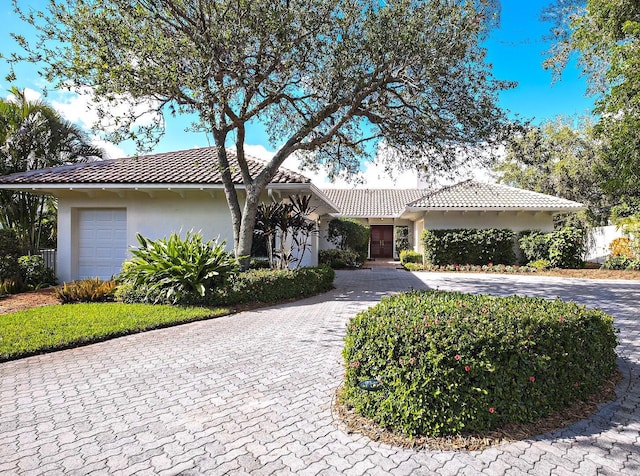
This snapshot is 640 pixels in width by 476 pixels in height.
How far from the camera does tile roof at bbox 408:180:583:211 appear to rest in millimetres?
17359

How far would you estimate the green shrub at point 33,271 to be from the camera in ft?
35.0

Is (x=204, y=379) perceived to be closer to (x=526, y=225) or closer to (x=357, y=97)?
(x=357, y=97)

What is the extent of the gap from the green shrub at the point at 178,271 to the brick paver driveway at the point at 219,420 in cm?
236

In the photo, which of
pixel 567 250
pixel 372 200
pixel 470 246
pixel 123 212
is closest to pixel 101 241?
pixel 123 212

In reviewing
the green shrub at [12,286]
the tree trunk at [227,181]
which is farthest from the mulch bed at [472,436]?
the green shrub at [12,286]

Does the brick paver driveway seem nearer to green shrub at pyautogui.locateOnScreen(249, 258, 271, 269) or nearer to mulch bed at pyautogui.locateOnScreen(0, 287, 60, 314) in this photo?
mulch bed at pyautogui.locateOnScreen(0, 287, 60, 314)

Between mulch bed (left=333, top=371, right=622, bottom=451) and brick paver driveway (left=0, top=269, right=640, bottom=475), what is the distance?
8 cm

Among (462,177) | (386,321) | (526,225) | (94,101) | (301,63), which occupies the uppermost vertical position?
(301,63)

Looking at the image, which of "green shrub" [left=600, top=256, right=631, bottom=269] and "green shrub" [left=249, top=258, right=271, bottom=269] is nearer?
"green shrub" [left=249, top=258, right=271, bottom=269]

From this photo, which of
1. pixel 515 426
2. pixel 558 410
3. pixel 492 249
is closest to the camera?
pixel 515 426

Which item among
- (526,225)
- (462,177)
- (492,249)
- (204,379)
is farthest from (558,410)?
(526,225)

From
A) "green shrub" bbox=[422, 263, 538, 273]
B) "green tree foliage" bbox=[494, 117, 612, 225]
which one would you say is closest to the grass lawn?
"green shrub" bbox=[422, 263, 538, 273]

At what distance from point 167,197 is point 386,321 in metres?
10.5

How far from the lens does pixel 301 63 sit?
848 centimetres
